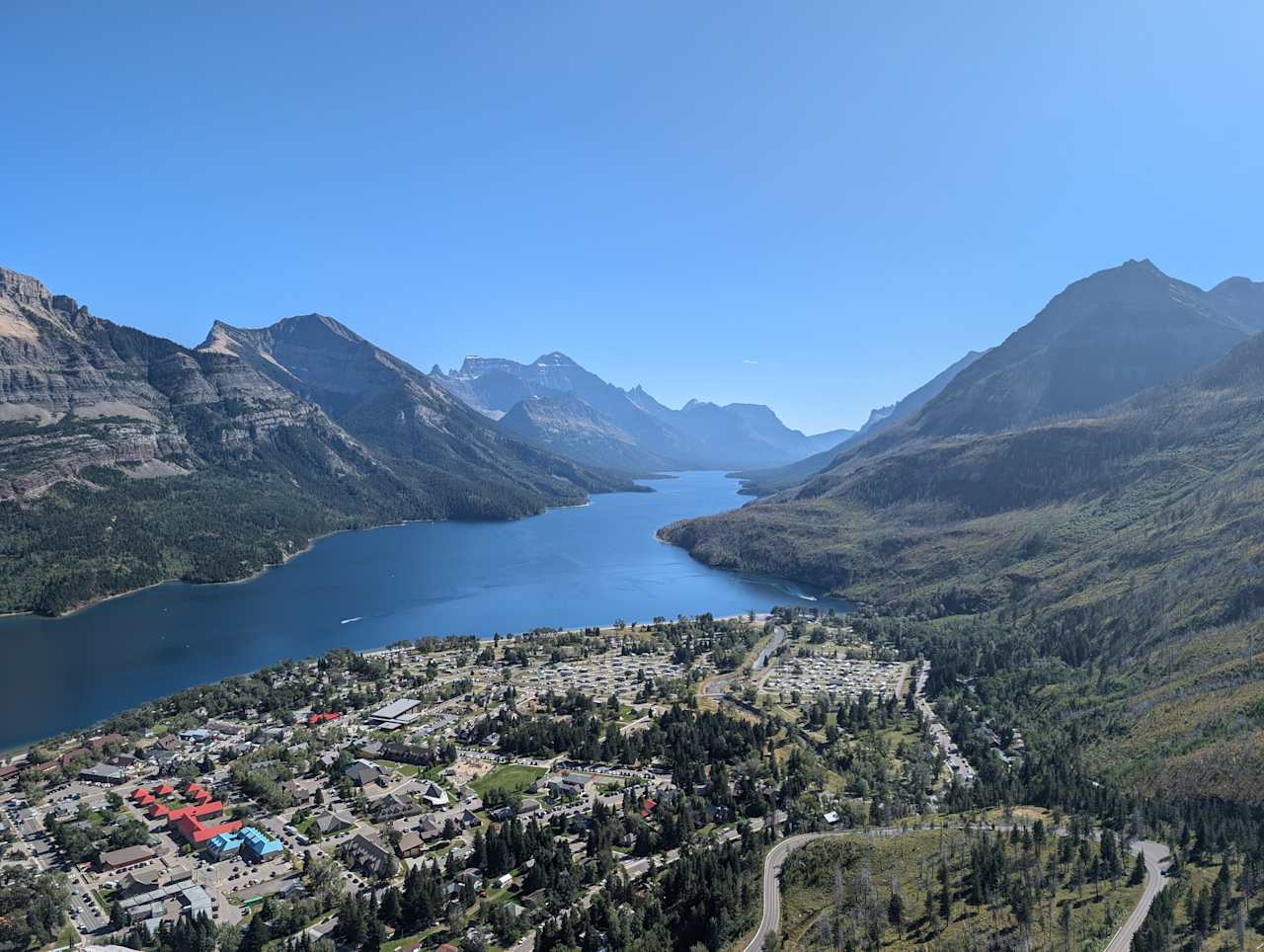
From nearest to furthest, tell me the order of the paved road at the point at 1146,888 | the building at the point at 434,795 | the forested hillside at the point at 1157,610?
the paved road at the point at 1146,888
the building at the point at 434,795
the forested hillside at the point at 1157,610

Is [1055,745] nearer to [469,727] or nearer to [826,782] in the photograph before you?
[826,782]

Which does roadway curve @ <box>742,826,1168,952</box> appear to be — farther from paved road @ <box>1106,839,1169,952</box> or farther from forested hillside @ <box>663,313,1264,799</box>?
forested hillside @ <box>663,313,1264,799</box>

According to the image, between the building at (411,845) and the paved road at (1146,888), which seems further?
the building at (411,845)

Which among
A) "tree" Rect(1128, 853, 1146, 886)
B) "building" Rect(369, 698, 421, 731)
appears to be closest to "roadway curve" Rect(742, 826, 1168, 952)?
"tree" Rect(1128, 853, 1146, 886)

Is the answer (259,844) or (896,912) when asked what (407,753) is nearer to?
(259,844)

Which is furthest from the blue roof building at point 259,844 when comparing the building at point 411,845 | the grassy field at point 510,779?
the grassy field at point 510,779

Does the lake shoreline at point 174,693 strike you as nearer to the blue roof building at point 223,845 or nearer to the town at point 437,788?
the town at point 437,788
